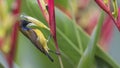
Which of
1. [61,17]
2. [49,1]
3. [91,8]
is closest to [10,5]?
[49,1]

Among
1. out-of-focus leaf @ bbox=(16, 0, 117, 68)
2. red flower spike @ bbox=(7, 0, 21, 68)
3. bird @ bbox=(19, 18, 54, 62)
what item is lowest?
out-of-focus leaf @ bbox=(16, 0, 117, 68)

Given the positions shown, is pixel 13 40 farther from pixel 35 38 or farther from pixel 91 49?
pixel 91 49

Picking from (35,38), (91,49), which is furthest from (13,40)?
(91,49)

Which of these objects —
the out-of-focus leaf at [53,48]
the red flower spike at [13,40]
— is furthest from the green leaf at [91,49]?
the red flower spike at [13,40]

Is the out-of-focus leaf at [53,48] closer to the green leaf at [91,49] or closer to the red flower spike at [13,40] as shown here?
the green leaf at [91,49]

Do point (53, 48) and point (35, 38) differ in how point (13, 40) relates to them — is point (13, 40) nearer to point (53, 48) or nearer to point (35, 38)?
point (35, 38)

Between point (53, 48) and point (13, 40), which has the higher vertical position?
point (13, 40)

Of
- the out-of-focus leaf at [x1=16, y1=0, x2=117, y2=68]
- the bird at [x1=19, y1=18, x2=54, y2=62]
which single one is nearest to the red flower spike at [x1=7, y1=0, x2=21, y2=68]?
the bird at [x1=19, y1=18, x2=54, y2=62]

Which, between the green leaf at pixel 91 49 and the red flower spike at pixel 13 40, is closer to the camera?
the red flower spike at pixel 13 40

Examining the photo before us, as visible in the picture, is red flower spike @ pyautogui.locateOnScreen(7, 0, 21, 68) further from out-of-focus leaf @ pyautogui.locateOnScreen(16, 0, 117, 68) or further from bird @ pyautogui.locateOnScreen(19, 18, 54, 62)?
out-of-focus leaf @ pyautogui.locateOnScreen(16, 0, 117, 68)

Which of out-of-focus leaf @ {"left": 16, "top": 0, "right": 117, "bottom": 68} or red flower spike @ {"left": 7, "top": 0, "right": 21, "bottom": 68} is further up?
red flower spike @ {"left": 7, "top": 0, "right": 21, "bottom": 68}

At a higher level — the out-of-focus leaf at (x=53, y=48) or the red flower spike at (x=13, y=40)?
the red flower spike at (x=13, y=40)

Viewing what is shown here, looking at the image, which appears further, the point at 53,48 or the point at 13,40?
the point at 53,48
